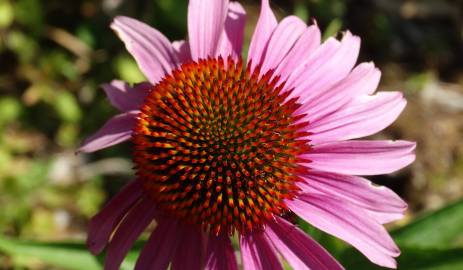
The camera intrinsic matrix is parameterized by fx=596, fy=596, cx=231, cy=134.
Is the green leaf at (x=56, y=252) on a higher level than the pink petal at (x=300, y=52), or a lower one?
lower

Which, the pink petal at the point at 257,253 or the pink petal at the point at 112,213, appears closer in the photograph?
the pink petal at the point at 257,253

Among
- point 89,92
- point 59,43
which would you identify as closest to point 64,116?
point 89,92

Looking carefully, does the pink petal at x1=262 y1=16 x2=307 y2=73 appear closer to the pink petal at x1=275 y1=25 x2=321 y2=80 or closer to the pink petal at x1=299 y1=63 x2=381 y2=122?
the pink petal at x1=275 y1=25 x2=321 y2=80

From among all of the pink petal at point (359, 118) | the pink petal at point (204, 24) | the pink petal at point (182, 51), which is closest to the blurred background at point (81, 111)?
the pink petal at point (182, 51)

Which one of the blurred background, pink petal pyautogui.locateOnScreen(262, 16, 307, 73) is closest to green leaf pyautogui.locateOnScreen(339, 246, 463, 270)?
pink petal pyautogui.locateOnScreen(262, 16, 307, 73)

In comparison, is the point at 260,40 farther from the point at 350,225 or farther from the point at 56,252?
the point at 56,252

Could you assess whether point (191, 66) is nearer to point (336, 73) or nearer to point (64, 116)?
point (336, 73)

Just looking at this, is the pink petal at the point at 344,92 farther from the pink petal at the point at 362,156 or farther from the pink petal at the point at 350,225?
the pink petal at the point at 350,225
